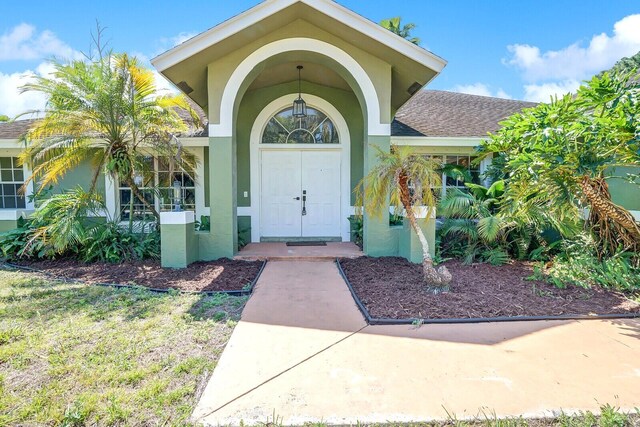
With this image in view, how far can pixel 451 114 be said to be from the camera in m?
12.6

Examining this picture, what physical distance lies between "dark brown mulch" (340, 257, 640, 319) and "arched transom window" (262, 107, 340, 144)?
4535 mm

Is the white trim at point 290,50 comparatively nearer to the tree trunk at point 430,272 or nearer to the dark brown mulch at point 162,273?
the tree trunk at point 430,272

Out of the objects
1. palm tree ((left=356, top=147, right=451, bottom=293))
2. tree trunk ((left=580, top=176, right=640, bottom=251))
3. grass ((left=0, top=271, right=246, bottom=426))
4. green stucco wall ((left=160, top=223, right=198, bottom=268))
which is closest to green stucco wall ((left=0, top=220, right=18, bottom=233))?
grass ((left=0, top=271, right=246, bottom=426))

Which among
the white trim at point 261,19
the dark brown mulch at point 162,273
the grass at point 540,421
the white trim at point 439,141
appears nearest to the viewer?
the grass at point 540,421

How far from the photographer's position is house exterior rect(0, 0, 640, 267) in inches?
274

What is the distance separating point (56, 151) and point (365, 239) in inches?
277

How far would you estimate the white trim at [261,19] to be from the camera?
21.8 ft

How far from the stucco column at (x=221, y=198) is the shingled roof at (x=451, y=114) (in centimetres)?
512

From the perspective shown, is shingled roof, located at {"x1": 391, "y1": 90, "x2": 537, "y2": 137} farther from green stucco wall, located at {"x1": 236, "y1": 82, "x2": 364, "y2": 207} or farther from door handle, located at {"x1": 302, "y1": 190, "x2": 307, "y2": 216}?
door handle, located at {"x1": 302, "y1": 190, "x2": 307, "y2": 216}

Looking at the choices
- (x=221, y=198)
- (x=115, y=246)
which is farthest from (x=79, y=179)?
(x=221, y=198)

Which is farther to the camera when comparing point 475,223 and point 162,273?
point 475,223

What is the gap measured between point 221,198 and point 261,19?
3.65m

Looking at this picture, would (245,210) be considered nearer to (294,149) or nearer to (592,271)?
(294,149)

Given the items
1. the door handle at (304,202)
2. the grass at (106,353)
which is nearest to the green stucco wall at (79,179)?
the grass at (106,353)
